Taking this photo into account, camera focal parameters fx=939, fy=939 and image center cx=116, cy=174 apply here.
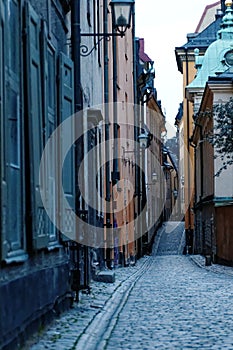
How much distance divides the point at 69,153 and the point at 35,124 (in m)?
2.76

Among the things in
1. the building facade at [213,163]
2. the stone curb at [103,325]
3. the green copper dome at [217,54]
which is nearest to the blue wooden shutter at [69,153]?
the stone curb at [103,325]

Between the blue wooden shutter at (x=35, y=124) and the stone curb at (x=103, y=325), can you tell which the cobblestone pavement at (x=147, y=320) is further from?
the blue wooden shutter at (x=35, y=124)

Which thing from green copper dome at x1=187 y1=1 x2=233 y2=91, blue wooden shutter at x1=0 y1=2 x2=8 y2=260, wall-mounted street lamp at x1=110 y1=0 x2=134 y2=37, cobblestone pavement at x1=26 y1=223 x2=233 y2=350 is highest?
green copper dome at x1=187 y1=1 x2=233 y2=91

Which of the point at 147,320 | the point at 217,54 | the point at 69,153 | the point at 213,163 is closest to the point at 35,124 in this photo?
the point at 69,153

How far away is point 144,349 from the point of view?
900cm

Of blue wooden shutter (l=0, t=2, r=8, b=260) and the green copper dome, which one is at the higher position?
the green copper dome

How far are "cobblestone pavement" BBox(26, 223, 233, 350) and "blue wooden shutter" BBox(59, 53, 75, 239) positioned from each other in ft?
3.74

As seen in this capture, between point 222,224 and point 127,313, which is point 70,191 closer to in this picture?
point 127,313

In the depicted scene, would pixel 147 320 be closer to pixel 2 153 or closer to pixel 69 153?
Answer: pixel 69 153

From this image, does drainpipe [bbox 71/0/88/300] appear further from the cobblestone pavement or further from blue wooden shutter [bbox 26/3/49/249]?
blue wooden shutter [bbox 26/3/49/249]

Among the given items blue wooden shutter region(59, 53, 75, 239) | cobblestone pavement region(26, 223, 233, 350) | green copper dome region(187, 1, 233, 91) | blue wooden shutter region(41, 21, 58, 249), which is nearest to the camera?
cobblestone pavement region(26, 223, 233, 350)

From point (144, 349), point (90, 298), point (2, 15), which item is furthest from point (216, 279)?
point (2, 15)

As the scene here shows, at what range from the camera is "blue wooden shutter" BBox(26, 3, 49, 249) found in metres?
8.48

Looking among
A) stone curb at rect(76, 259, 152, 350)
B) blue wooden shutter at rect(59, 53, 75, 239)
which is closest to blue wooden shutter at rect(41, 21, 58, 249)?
blue wooden shutter at rect(59, 53, 75, 239)
